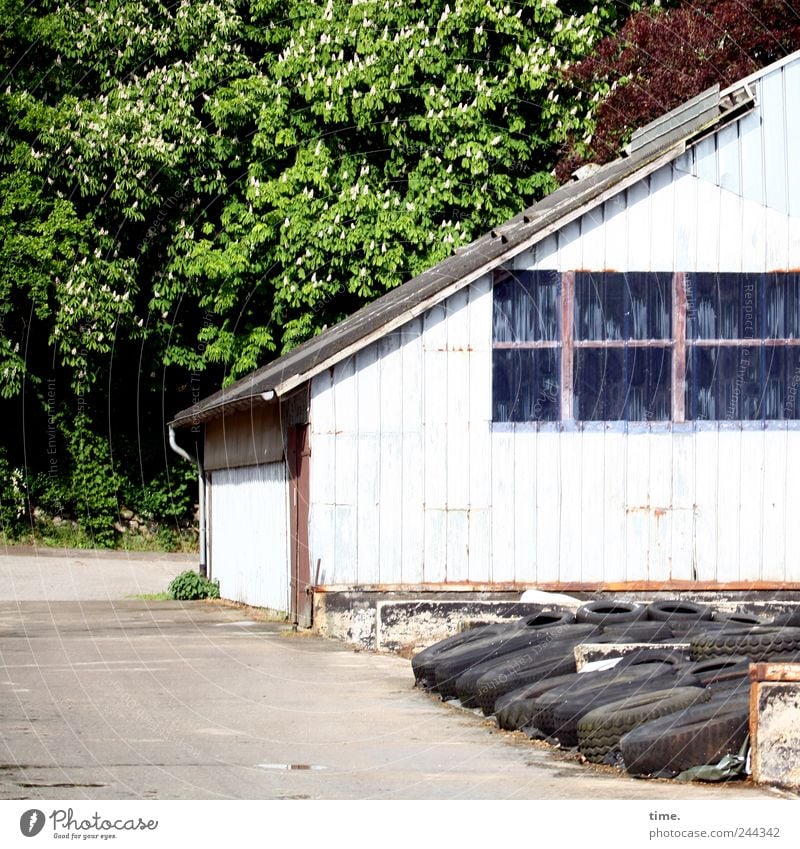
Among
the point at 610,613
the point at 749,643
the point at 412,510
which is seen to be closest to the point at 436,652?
the point at 610,613

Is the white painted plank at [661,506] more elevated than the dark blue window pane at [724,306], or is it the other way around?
the dark blue window pane at [724,306]

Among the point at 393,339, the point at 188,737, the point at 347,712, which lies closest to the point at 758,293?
the point at 393,339

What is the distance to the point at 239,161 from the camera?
123ft

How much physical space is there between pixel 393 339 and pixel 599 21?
2010 cm

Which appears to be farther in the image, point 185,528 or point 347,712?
point 185,528

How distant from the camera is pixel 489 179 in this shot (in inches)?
1427

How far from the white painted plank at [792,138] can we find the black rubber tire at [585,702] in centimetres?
938

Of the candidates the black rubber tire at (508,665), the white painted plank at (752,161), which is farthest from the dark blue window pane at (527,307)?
the black rubber tire at (508,665)

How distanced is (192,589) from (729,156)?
42.5ft

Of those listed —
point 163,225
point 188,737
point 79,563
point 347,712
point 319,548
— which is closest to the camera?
point 188,737

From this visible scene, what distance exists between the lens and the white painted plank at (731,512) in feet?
63.4

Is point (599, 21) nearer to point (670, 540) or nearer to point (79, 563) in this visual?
point (79, 563)

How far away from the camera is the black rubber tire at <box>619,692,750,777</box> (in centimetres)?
989

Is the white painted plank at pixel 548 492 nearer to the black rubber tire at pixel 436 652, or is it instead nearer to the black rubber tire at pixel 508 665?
the black rubber tire at pixel 436 652
